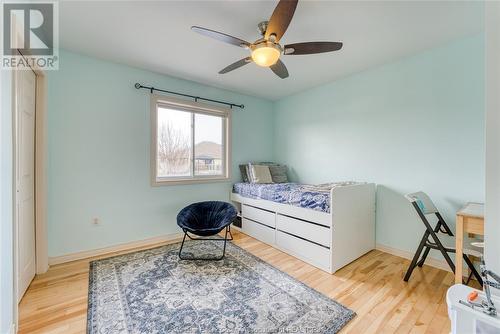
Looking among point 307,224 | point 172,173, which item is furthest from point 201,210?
point 307,224

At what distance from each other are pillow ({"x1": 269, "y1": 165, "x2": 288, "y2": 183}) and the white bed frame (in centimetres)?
83

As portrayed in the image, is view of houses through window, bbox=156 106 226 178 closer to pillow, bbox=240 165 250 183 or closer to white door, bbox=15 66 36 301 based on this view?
pillow, bbox=240 165 250 183

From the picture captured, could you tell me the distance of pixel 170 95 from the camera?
10.4 ft

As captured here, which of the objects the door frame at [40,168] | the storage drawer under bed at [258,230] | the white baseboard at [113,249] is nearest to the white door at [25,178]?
the door frame at [40,168]

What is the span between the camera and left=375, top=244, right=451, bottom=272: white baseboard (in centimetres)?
232

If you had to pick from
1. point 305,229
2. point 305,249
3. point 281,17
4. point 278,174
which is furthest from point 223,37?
point 278,174

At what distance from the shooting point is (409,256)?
2566 mm

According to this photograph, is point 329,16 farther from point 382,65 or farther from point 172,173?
point 172,173

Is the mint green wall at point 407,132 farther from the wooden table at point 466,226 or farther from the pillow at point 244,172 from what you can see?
the pillow at point 244,172

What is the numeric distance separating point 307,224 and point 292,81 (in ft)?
7.19

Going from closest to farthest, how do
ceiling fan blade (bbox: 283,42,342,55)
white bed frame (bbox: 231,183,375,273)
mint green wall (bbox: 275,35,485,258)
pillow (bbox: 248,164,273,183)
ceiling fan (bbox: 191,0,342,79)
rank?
ceiling fan (bbox: 191,0,342,79) → ceiling fan blade (bbox: 283,42,342,55) → mint green wall (bbox: 275,35,485,258) → white bed frame (bbox: 231,183,375,273) → pillow (bbox: 248,164,273,183)

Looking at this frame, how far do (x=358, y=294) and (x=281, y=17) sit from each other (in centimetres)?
232

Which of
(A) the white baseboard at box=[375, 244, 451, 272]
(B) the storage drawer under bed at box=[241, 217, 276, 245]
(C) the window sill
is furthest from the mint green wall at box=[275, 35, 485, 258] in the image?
(C) the window sill

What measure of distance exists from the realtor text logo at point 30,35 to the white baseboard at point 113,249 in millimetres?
2014
